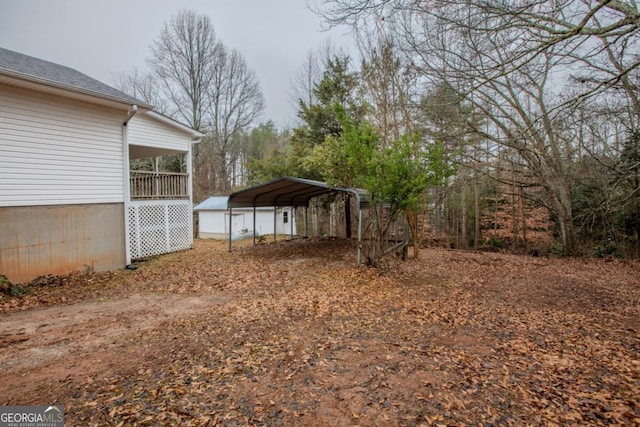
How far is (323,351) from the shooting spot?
340cm

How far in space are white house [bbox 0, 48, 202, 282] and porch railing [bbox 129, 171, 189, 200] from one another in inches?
59.9

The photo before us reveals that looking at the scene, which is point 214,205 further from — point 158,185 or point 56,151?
point 56,151

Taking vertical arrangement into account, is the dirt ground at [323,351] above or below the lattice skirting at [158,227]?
below

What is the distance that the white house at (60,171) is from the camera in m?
5.96

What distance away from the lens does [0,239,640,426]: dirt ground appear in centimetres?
240

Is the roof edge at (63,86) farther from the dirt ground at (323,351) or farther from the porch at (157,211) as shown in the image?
the dirt ground at (323,351)

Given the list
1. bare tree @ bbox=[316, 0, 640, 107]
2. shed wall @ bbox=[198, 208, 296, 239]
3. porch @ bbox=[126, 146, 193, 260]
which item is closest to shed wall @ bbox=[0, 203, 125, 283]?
A: porch @ bbox=[126, 146, 193, 260]

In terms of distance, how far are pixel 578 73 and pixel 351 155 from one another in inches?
247

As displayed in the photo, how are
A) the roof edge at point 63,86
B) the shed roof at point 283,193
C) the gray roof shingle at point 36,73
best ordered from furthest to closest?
the shed roof at point 283,193
the gray roof shingle at point 36,73
the roof edge at point 63,86

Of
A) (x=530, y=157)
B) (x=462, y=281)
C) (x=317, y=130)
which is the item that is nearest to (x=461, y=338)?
(x=462, y=281)

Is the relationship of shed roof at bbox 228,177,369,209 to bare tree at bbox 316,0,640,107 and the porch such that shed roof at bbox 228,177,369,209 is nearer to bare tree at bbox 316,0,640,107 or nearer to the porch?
the porch

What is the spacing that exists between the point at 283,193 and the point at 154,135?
4.58 meters

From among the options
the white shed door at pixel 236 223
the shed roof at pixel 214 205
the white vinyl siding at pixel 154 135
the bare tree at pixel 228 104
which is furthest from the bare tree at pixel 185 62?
the white vinyl siding at pixel 154 135

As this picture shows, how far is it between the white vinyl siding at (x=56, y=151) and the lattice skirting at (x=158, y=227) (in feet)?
5.43
